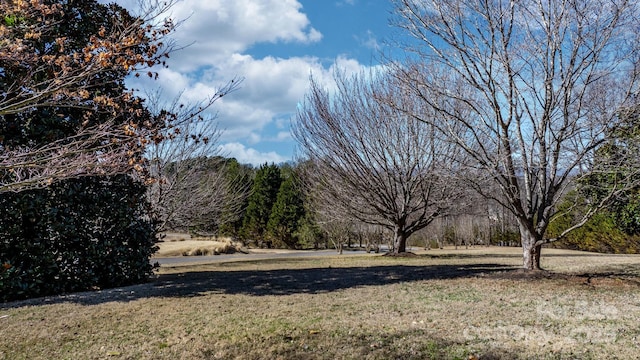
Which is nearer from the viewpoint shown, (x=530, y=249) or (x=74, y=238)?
(x=74, y=238)

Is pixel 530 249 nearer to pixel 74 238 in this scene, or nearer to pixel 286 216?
pixel 74 238

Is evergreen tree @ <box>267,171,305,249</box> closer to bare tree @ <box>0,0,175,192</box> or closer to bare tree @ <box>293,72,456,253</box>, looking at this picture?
bare tree @ <box>293,72,456,253</box>

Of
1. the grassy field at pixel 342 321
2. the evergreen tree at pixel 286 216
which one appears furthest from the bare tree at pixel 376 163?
the evergreen tree at pixel 286 216

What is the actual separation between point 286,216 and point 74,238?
84.0 ft

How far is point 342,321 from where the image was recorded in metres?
5.52

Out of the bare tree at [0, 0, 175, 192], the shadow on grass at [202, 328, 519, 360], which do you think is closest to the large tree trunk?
the shadow on grass at [202, 328, 519, 360]

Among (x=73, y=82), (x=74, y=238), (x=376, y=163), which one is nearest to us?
(x=73, y=82)

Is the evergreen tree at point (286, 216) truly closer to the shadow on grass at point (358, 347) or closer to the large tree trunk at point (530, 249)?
the large tree trunk at point (530, 249)

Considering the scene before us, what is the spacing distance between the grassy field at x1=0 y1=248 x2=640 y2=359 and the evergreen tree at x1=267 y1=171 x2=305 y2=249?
24.9 metres

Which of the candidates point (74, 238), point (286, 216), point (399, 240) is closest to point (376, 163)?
point (399, 240)

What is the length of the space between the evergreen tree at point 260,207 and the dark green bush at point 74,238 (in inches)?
1005

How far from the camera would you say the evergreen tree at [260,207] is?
35.8m

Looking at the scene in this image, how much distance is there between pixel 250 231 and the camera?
3603 centimetres

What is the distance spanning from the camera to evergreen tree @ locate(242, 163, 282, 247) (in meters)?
35.8
